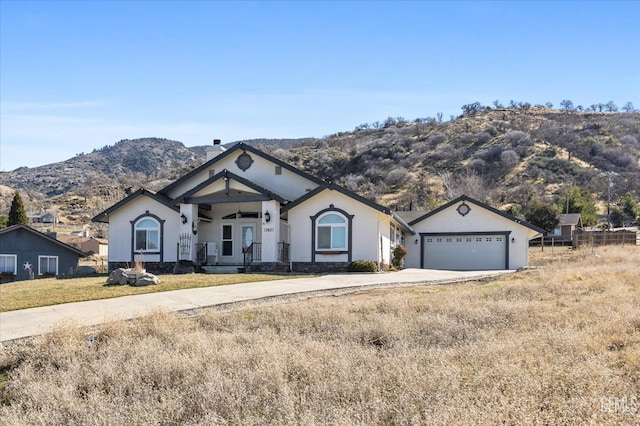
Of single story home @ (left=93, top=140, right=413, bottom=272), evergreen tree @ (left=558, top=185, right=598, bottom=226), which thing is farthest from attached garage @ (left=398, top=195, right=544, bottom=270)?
evergreen tree @ (left=558, top=185, right=598, bottom=226)

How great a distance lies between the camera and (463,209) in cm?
3241

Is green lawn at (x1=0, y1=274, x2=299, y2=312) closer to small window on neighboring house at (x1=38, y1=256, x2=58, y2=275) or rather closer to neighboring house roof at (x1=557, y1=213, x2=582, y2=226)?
small window on neighboring house at (x1=38, y1=256, x2=58, y2=275)

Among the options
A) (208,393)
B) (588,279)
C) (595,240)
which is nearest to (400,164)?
(595,240)

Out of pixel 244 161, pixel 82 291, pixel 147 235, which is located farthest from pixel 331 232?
pixel 82 291

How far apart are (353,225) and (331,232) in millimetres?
1069

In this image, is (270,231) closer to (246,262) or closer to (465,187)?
(246,262)

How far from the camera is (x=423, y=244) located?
33.4 meters

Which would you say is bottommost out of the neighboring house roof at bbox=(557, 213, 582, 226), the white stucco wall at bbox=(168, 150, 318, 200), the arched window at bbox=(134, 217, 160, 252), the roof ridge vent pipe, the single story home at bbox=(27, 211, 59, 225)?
the arched window at bbox=(134, 217, 160, 252)

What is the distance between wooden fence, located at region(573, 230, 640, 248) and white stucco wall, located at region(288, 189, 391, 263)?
20.0 m

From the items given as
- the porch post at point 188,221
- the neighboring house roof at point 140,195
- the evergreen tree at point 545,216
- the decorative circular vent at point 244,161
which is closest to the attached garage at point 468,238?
the decorative circular vent at point 244,161

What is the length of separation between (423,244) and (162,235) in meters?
14.4

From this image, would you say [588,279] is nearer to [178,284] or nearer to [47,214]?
[178,284]

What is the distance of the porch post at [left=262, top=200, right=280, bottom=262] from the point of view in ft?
86.0

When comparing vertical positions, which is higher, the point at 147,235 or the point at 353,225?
the point at 353,225
